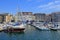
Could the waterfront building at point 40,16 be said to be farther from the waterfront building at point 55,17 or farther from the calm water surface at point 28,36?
the calm water surface at point 28,36

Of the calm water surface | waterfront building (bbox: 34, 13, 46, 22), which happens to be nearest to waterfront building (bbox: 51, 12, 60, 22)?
waterfront building (bbox: 34, 13, 46, 22)

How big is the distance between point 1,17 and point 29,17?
5.01m

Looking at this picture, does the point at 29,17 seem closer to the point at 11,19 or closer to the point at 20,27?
the point at 11,19

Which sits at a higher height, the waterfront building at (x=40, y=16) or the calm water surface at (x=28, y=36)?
the waterfront building at (x=40, y=16)

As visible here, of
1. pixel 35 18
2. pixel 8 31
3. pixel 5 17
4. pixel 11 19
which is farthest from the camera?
pixel 35 18

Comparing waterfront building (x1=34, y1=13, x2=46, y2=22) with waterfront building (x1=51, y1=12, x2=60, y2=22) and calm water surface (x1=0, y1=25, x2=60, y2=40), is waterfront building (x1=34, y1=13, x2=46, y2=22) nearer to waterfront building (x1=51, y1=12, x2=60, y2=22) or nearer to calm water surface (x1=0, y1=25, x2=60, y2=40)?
waterfront building (x1=51, y1=12, x2=60, y2=22)

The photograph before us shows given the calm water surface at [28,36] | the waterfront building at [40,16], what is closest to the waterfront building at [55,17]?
the waterfront building at [40,16]

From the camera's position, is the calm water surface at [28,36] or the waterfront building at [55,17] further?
the waterfront building at [55,17]

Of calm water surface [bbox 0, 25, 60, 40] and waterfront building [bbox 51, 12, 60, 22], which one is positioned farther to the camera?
waterfront building [bbox 51, 12, 60, 22]

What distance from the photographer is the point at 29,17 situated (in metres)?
28.4

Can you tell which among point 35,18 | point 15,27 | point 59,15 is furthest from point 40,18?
point 15,27

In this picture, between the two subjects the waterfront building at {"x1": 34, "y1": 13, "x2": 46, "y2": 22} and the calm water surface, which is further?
the waterfront building at {"x1": 34, "y1": 13, "x2": 46, "y2": 22}

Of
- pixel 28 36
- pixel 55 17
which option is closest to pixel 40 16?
pixel 55 17

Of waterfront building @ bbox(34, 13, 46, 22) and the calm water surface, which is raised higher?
waterfront building @ bbox(34, 13, 46, 22)
